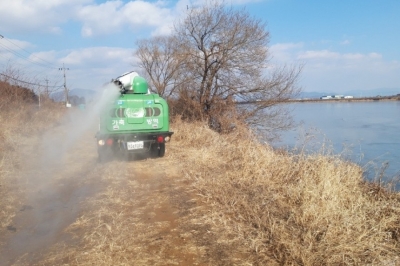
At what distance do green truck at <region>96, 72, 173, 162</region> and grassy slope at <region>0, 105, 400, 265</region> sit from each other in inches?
47.8

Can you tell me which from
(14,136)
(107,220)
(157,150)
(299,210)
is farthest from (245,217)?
(14,136)

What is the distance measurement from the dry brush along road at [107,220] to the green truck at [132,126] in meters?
0.62

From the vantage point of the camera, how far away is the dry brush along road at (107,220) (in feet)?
11.2

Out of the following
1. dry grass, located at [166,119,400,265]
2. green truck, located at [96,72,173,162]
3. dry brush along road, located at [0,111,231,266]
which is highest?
green truck, located at [96,72,173,162]

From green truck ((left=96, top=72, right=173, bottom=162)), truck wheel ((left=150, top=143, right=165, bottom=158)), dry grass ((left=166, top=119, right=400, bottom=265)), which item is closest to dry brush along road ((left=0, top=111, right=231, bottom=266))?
dry grass ((left=166, top=119, right=400, bottom=265))

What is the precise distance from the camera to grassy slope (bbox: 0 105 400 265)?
331cm

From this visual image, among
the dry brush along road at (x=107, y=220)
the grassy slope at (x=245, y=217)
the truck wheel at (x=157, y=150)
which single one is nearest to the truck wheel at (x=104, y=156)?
the dry brush along road at (x=107, y=220)

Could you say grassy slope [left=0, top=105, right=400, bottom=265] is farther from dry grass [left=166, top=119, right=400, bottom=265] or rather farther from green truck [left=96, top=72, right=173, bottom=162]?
green truck [left=96, top=72, right=173, bottom=162]

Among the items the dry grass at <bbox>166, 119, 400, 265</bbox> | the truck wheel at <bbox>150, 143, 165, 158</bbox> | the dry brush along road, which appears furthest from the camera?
the truck wheel at <bbox>150, 143, 165, 158</bbox>

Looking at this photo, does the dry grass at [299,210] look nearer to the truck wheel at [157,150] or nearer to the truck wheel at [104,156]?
the truck wheel at [157,150]

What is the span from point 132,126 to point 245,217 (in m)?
5.25

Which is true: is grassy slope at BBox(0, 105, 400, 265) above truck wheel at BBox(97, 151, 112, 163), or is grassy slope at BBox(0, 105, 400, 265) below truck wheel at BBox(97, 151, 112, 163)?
below

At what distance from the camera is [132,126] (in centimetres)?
859

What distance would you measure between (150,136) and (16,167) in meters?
3.65
